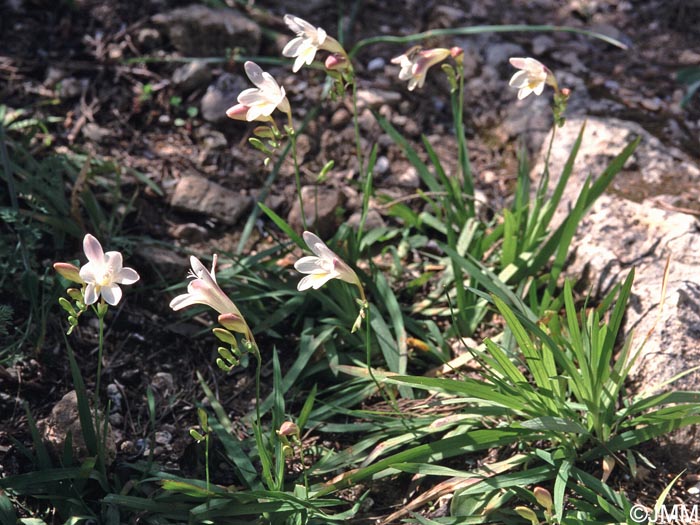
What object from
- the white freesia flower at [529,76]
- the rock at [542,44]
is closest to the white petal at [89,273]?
the white freesia flower at [529,76]

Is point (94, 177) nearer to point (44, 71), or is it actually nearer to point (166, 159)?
point (166, 159)

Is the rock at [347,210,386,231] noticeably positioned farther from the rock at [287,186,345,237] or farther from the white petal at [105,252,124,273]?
the white petal at [105,252,124,273]

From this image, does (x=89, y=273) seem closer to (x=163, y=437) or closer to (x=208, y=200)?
(x=163, y=437)

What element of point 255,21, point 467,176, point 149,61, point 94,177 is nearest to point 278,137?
point 467,176

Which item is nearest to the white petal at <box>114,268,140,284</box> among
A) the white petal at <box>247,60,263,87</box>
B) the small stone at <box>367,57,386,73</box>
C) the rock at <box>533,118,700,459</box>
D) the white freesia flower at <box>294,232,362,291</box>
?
the white freesia flower at <box>294,232,362,291</box>

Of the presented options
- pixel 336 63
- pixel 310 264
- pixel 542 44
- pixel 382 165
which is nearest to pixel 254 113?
pixel 336 63
